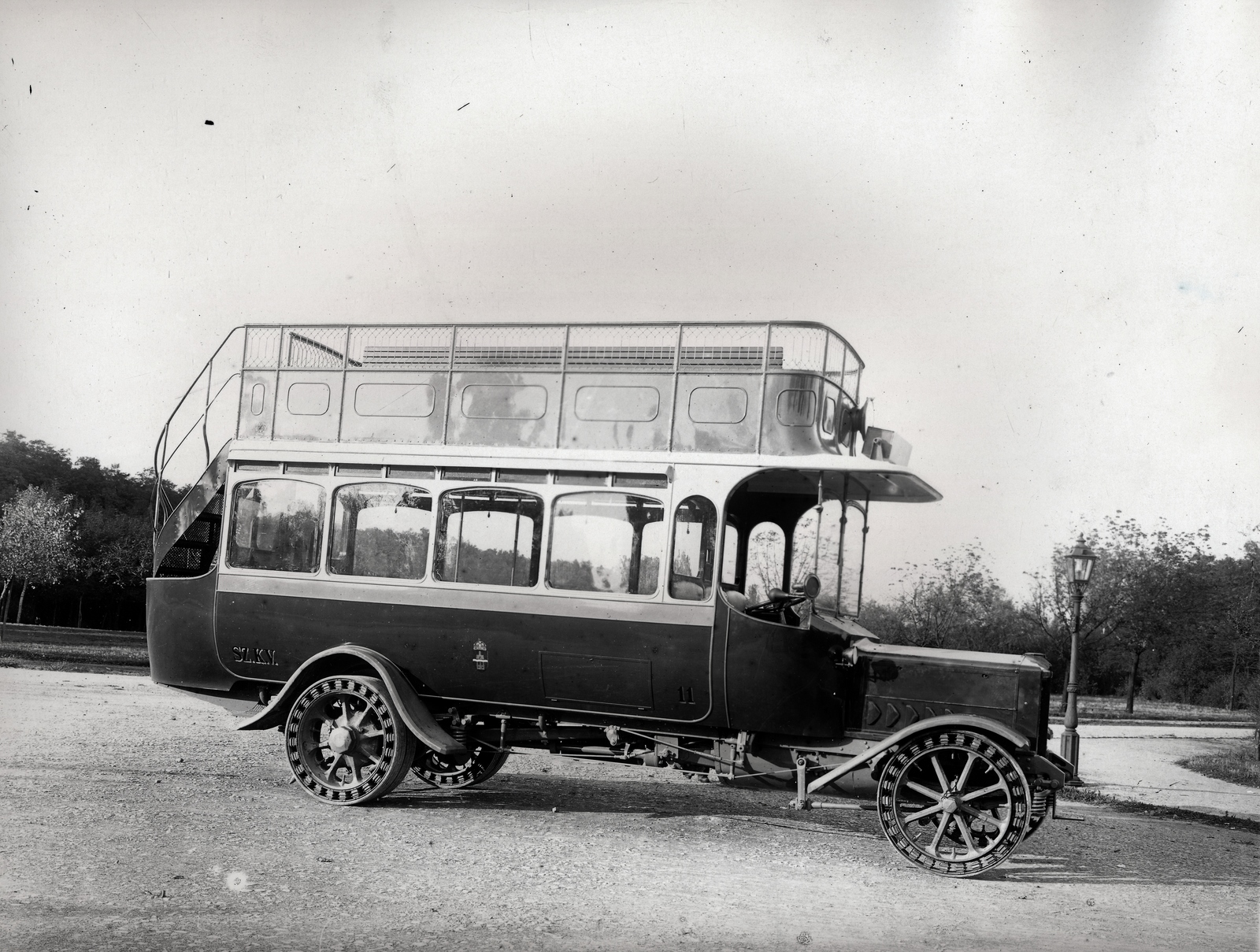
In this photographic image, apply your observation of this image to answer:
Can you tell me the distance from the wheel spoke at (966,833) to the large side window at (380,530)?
14.8 feet

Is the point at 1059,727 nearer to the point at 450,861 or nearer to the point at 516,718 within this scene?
the point at 516,718

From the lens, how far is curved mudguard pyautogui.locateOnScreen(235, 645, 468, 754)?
27.0ft

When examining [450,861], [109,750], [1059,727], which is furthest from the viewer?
[1059,727]

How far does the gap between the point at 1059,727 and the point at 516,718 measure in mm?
19913

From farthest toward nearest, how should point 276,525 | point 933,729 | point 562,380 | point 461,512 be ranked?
point 276,525 → point 461,512 → point 562,380 → point 933,729

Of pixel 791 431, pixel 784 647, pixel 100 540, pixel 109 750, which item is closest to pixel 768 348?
pixel 791 431

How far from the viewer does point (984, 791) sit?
725 centimetres

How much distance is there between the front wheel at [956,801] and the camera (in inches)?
282

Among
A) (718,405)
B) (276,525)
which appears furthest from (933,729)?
(276,525)

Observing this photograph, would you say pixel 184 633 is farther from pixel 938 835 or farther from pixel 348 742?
pixel 938 835

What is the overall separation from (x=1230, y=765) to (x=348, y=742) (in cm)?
1599

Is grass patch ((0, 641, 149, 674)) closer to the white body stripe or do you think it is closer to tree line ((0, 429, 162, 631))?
tree line ((0, 429, 162, 631))

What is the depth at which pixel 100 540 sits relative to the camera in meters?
18.1

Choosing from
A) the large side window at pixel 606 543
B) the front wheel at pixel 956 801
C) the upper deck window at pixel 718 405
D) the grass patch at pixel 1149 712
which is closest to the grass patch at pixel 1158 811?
the front wheel at pixel 956 801
